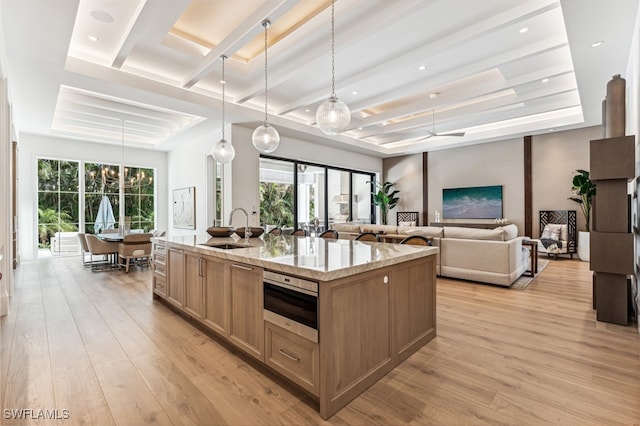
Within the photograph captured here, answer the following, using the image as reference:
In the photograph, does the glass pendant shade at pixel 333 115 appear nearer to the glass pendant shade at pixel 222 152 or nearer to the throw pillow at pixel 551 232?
the glass pendant shade at pixel 222 152

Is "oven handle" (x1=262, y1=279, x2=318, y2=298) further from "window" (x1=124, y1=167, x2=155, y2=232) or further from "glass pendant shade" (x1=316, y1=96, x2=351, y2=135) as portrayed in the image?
"window" (x1=124, y1=167, x2=155, y2=232)

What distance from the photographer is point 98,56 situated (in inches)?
164

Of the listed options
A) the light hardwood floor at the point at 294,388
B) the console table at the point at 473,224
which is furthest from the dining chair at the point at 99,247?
the console table at the point at 473,224

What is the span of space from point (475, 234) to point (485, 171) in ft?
15.0

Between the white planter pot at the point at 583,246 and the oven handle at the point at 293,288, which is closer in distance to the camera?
the oven handle at the point at 293,288

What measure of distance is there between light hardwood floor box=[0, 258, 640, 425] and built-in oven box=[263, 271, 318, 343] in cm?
47

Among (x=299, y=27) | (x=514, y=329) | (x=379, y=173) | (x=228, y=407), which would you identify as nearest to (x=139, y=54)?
(x=299, y=27)

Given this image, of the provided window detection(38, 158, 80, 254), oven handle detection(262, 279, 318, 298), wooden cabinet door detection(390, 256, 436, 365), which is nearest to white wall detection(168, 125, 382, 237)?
window detection(38, 158, 80, 254)

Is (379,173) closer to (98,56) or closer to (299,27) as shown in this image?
(299,27)

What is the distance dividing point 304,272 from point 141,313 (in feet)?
8.98

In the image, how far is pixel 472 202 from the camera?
883 centimetres

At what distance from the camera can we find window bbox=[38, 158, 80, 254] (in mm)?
7414

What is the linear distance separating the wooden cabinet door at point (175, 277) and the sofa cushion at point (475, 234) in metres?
4.16

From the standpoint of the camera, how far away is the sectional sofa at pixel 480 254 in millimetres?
4695
